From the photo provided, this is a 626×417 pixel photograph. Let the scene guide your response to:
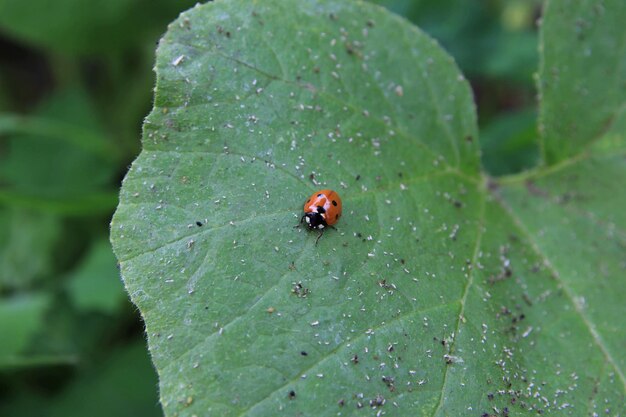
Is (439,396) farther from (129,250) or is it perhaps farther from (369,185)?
(129,250)

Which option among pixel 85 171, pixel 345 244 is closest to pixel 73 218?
pixel 85 171

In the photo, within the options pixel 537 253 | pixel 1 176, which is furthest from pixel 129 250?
pixel 1 176

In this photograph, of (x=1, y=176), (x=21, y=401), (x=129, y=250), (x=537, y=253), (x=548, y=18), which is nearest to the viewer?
(x=129, y=250)

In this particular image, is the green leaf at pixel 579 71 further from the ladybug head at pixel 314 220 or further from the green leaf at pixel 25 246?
the green leaf at pixel 25 246

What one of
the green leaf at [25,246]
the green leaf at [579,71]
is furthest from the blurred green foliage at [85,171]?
the green leaf at [579,71]

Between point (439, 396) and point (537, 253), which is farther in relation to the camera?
point (537, 253)

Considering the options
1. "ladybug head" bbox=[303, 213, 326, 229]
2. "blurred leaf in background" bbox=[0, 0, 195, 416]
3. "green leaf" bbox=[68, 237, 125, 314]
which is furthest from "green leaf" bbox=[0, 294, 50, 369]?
"ladybug head" bbox=[303, 213, 326, 229]
